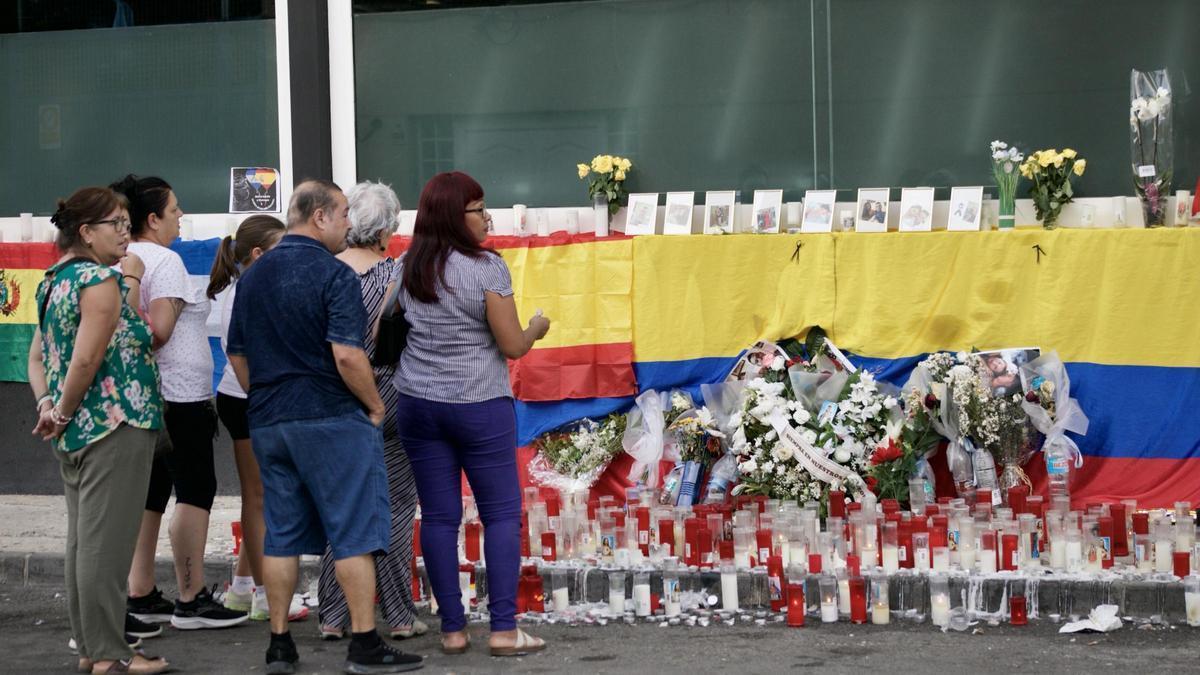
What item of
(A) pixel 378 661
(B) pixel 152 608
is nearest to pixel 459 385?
(A) pixel 378 661

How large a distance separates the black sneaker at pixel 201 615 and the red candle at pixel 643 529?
6.05 feet

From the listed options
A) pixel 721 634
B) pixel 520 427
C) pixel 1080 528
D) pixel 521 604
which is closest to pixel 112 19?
pixel 520 427

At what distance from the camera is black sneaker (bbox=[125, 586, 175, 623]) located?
6.93 metres

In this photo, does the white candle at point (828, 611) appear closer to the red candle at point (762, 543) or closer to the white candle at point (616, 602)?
the red candle at point (762, 543)

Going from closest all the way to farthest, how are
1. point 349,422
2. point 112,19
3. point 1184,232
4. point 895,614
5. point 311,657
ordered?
1. point 349,422
2. point 311,657
3. point 895,614
4. point 1184,232
5. point 112,19

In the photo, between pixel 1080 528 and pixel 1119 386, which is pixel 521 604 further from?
pixel 1119 386

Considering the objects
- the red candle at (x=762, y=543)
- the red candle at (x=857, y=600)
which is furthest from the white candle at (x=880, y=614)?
the red candle at (x=762, y=543)

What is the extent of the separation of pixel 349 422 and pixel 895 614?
252 cm

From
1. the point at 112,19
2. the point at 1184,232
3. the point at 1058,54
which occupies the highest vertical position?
the point at 112,19

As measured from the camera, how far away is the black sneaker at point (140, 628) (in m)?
6.58

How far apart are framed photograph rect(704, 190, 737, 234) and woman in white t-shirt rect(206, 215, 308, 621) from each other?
3.00 meters

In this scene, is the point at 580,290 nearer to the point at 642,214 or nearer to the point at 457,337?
the point at 642,214

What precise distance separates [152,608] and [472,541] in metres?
1.42

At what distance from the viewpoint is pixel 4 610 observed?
7.46m
